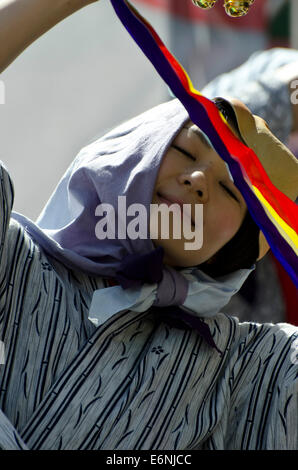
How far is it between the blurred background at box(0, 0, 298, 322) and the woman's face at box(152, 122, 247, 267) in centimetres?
112

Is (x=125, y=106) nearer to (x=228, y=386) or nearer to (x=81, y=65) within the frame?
(x=81, y=65)

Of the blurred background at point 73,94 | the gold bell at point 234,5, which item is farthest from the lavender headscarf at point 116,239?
the blurred background at point 73,94

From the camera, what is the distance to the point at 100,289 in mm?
1451

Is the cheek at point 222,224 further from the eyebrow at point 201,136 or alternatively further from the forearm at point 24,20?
the forearm at point 24,20

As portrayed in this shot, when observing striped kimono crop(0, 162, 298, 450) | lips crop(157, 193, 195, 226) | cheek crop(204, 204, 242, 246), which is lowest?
striped kimono crop(0, 162, 298, 450)

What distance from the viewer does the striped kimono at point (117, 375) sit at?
132 cm

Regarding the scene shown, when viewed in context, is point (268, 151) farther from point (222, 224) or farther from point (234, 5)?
point (234, 5)

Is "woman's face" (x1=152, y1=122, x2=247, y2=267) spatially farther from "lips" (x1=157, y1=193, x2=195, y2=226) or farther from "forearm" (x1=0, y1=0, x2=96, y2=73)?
"forearm" (x1=0, y1=0, x2=96, y2=73)

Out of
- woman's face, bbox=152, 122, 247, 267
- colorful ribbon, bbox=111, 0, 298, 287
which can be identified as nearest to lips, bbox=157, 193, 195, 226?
woman's face, bbox=152, 122, 247, 267

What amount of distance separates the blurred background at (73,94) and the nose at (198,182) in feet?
3.89

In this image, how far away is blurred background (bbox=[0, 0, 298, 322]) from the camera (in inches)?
121

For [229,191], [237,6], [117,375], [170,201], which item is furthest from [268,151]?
[117,375]

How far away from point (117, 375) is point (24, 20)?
0.56 meters

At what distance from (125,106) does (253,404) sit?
2.18 meters
